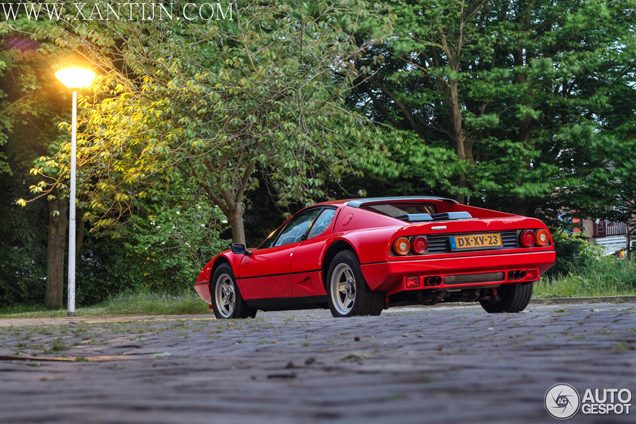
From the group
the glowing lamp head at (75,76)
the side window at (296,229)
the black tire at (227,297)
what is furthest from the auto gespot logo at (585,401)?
the glowing lamp head at (75,76)

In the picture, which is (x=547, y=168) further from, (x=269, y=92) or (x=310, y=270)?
(x=310, y=270)

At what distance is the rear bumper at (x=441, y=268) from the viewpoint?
7531mm

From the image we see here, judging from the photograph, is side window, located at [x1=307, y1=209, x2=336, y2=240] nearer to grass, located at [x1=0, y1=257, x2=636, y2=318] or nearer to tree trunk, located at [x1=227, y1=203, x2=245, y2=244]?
grass, located at [x1=0, y1=257, x2=636, y2=318]

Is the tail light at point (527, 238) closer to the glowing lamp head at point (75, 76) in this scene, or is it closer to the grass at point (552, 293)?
the grass at point (552, 293)

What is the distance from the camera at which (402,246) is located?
298 inches

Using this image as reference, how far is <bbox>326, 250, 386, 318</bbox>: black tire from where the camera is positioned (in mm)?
7820

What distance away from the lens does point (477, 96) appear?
21625 mm

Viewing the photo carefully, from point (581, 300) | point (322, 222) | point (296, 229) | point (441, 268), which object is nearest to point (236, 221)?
point (581, 300)

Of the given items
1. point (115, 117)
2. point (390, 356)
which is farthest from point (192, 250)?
point (390, 356)

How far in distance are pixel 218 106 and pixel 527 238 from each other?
24.5ft

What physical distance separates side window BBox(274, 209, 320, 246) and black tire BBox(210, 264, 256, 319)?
0.85 m

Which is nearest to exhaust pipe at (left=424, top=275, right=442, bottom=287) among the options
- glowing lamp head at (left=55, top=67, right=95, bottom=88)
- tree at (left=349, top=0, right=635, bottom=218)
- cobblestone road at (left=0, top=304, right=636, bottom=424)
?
cobblestone road at (left=0, top=304, right=636, bottom=424)

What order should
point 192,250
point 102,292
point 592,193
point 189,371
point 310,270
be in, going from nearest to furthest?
point 189,371 < point 310,270 < point 192,250 < point 592,193 < point 102,292

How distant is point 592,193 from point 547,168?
3.02 m
